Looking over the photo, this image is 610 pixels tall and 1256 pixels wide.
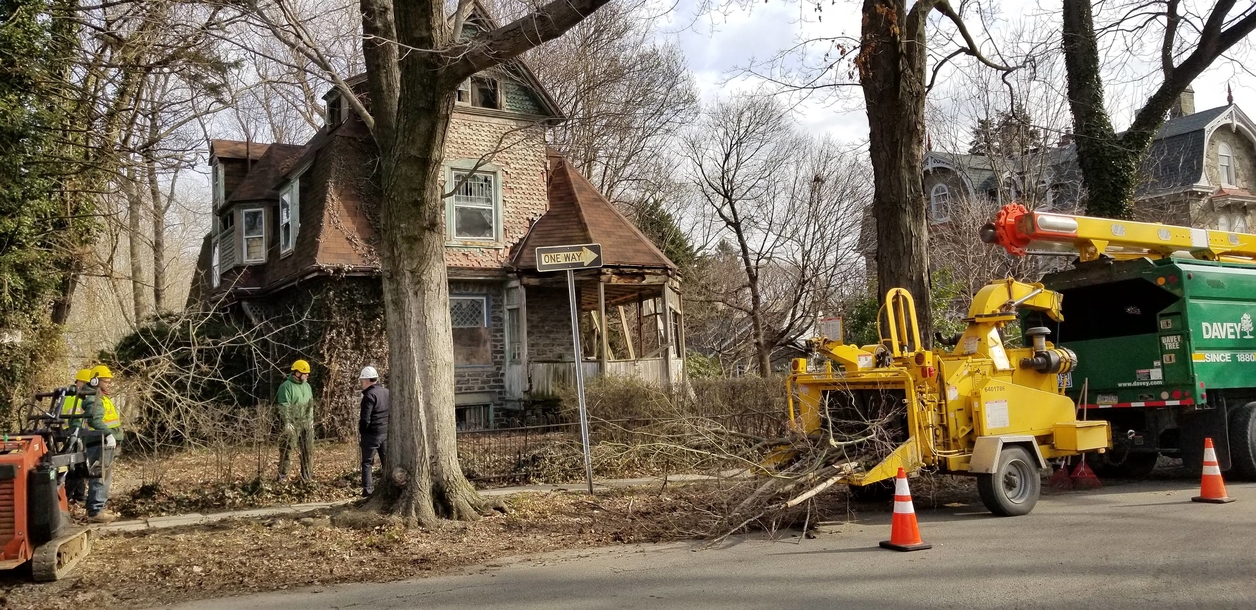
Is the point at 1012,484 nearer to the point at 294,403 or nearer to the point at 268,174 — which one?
the point at 294,403

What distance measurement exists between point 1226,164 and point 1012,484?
3199 centimetres

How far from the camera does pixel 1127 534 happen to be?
8.12 meters

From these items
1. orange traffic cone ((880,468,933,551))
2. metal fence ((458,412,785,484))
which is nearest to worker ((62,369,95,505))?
metal fence ((458,412,785,484))

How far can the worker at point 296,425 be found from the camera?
11664 mm

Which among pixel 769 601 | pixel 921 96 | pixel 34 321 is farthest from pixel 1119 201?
pixel 34 321

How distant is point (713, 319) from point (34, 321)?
977 inches

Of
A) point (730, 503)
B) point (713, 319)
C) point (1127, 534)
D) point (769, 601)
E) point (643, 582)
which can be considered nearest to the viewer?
point (769, 601)

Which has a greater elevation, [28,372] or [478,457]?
[28,372]

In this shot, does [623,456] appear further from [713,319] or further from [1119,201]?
[713,319]

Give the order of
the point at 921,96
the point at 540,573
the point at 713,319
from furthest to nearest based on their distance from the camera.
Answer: the point at 713,319, the point at 921,96, the point at 540,573

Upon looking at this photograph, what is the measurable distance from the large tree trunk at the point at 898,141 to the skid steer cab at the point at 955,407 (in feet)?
6.03

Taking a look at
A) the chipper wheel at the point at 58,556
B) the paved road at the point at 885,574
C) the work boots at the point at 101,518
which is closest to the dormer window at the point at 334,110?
the work boots at the point at 101,518

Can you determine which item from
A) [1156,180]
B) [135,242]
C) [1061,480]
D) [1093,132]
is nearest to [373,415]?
[1061,480]

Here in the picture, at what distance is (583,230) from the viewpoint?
70.4 feet
